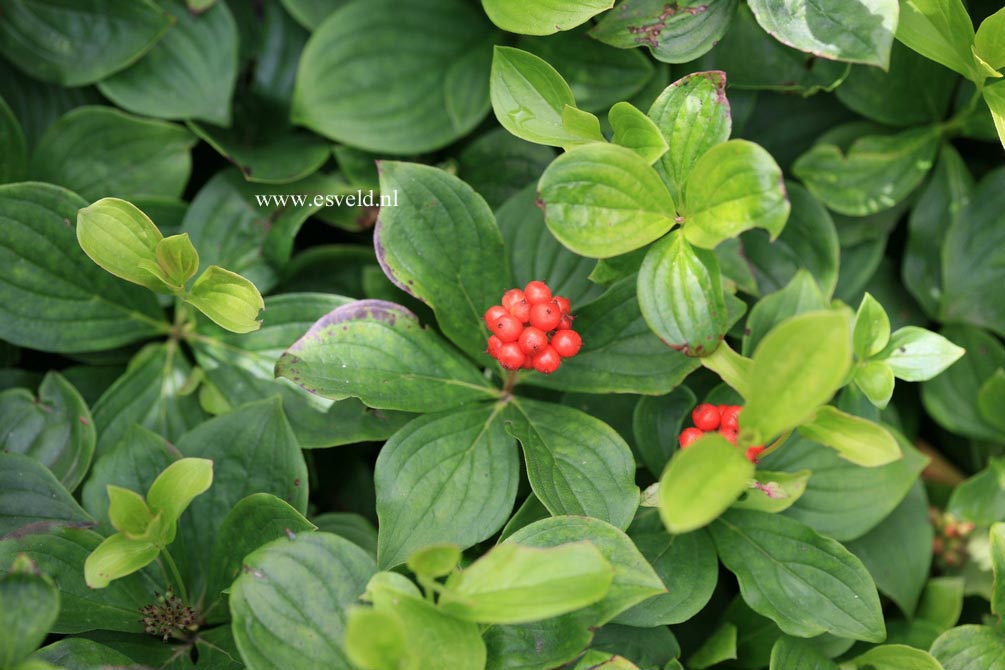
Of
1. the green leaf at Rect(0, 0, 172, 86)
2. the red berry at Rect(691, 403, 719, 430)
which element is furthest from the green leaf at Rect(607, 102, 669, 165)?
the green leaf at Rect(0, 0, 172, 86)

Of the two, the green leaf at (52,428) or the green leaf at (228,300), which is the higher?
the green leaf at (228,300)

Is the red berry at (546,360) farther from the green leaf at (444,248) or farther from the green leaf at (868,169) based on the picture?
the green leaf at (868,169)

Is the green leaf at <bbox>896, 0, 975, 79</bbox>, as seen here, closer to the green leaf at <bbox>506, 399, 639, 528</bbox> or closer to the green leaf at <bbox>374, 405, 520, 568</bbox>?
the green leaf at <bbox>506, 399, 639, 528</bbox>

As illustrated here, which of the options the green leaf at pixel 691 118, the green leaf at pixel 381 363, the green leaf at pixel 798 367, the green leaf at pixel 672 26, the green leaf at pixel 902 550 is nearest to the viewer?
the green leaf at pixel 798 367

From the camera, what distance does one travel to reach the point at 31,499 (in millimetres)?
1719

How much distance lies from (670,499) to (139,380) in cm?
142

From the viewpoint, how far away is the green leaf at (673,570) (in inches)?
64.1

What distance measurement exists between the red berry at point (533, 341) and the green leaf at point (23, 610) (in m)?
0.94

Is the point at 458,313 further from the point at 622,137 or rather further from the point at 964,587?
the point at 964,587

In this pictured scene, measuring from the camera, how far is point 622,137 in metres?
1.60

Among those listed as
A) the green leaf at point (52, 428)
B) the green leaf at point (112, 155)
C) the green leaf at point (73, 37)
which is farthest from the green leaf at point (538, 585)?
the green leaf at point (73, 37)

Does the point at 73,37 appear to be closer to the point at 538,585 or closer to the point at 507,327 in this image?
the point at 507,327

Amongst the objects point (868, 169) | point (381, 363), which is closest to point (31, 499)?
point (381, 363)

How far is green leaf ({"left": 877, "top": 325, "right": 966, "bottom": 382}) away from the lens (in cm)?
165
